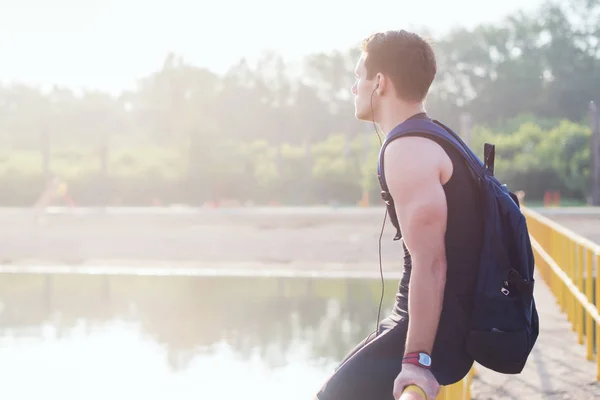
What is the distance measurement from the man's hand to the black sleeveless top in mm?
116

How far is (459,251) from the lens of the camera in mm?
2182

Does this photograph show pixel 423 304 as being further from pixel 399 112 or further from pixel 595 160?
pixel 595 160

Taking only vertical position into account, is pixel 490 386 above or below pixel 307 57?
below

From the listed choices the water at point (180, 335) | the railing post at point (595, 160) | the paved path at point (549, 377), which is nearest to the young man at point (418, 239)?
the paved path at point (549, 377)

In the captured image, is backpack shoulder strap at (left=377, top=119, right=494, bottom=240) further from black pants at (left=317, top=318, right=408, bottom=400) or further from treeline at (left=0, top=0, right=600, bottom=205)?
treeline at (left=0, top=0, right=600, bottom=205)

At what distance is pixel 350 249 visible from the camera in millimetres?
16422

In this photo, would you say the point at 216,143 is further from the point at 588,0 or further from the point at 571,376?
the point at 571,376

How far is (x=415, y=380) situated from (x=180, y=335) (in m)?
7.23

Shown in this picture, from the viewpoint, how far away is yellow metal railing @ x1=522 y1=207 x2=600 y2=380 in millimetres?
6339

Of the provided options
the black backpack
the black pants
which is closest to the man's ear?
the black backpack

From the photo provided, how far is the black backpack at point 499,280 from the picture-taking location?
6.99 feet

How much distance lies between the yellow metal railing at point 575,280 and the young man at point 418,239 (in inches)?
143

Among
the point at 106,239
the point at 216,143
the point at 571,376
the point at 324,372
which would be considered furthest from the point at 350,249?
the point at 216,143

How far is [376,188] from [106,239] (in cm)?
1330
